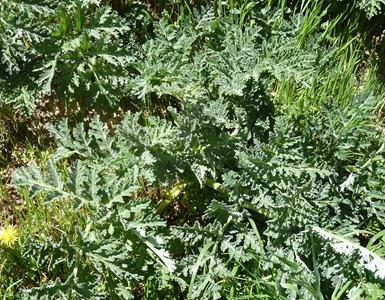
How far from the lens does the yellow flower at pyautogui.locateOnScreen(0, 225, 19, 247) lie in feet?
10.3

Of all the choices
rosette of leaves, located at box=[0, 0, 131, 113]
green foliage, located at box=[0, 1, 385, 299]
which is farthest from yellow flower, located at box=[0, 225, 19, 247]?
rosette of leaves, located at box=[0, 0, 131, 113]

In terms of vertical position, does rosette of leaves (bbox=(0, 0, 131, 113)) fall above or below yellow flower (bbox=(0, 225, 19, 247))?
above

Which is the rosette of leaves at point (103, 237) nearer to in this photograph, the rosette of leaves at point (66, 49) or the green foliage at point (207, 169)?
the green foliage at point (207, 169)

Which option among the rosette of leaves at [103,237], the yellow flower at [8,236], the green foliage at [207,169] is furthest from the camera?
the yellow flower at [8,236]

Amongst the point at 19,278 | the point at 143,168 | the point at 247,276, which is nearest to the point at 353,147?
the point at 247,276

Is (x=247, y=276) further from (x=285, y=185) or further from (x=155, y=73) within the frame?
(x=155, y=73)

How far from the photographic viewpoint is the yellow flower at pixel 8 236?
315 centimetres

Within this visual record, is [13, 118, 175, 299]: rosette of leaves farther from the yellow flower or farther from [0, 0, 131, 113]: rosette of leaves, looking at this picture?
[0, 0, 131, 113]: rosette of leaves

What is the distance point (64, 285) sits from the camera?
282cm

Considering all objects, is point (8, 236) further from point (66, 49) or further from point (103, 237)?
point (66, 49)

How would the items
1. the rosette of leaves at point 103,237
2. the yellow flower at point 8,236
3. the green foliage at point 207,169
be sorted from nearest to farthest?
the rosette of leaves at point 103,237
the green foliage at point 207,169
the yellow flower at point 8,236

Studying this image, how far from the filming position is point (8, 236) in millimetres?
3150

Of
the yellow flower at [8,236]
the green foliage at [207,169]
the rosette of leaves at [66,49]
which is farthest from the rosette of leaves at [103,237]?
the rosette of leaves at [66,49]

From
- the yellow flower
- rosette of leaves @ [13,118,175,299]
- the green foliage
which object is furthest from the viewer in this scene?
the yellow flower
